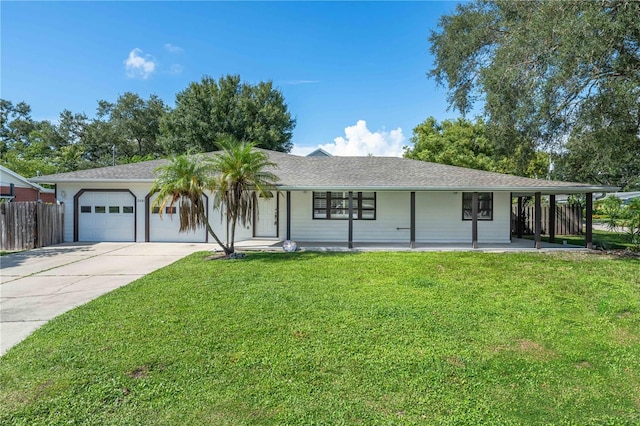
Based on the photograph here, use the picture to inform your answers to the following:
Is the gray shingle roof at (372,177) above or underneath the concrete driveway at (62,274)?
above

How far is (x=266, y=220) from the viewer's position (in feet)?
47.3

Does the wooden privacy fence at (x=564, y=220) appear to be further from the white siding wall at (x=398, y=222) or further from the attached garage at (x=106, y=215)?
the attached garage at (x=106, y=215)

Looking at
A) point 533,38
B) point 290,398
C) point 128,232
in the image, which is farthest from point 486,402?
point 128,232

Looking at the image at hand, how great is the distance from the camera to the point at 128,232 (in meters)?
13.4

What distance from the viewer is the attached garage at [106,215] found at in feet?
43.5

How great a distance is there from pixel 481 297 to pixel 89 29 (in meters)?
15.6

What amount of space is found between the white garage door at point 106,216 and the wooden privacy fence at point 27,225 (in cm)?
96

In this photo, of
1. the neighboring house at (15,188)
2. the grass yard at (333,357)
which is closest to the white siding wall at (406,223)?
the grass yard at (333,357)

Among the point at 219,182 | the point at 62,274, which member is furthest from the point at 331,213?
the point at 62,274

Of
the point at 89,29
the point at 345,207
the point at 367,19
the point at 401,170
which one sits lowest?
the point at 345,207

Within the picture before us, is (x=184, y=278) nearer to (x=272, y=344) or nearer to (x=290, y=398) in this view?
(x=272, y=344)

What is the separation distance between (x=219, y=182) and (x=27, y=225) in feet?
25.5

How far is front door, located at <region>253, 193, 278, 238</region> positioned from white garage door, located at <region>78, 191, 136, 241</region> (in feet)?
16.6

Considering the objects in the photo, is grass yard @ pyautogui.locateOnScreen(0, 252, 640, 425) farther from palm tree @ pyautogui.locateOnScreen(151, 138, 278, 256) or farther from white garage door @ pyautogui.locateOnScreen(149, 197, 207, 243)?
white garage door @ pyautogui.locateOnScreen(149, 197, 207, 243)
